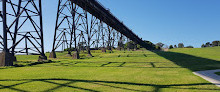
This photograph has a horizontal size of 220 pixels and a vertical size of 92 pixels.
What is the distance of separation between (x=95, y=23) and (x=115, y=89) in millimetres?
27748

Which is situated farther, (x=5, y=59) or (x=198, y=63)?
(x=198, y=63)

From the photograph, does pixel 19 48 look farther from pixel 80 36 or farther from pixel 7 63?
pixel 80 36

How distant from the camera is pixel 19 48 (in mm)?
13734

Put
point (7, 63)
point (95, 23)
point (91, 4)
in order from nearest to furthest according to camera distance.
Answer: point (7, 63) < point (91, 4) < point (95, 23)

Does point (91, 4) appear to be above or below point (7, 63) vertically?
above

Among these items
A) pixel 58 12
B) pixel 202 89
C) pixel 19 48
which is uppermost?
pixel 58 12

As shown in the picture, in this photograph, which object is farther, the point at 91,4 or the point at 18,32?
the point at 91,4

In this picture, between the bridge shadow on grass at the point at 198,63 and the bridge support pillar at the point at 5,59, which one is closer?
the bridge shadow on grass at the point at 198,63

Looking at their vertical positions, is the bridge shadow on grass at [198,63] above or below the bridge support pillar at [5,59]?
below

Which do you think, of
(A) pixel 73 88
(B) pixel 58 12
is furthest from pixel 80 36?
(A) pixel 73 88

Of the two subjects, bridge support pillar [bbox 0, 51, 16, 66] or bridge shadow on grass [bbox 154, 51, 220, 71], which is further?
bridge support pillar [bbox 0, 51, 16, 66]

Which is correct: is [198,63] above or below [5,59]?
below

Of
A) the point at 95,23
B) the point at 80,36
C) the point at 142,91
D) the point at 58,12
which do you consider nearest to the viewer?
the point at 142,91

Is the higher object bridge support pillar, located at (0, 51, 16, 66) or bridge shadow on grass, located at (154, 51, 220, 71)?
bridge support pillar, located at (0, 51, 16, 66)
